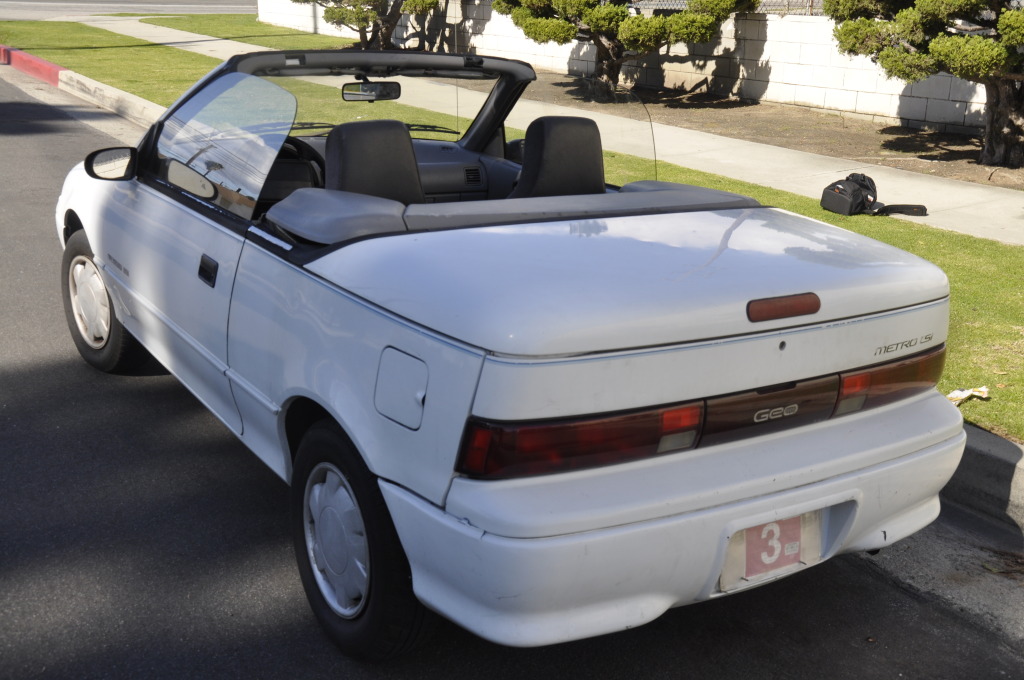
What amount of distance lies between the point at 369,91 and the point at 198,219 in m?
0.90

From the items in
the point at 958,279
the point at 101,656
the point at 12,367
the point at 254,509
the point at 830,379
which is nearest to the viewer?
the point at 830,379

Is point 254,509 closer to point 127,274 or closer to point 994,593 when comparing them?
point 127,274

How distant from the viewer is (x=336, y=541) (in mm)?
2930

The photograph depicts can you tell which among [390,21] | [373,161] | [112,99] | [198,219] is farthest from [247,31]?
[373,161]

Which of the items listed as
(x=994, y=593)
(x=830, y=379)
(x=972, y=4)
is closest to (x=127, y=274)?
(x=830, y=379)

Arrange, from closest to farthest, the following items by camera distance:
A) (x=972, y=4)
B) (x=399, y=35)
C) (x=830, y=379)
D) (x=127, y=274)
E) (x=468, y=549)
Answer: (x=468, y=549) → (x=830, y=379) → (x=127, y=274) → (x=972, y=4) → (x=399, y=35)

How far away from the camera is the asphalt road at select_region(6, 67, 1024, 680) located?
9.73ft

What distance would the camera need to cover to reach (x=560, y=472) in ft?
7.86

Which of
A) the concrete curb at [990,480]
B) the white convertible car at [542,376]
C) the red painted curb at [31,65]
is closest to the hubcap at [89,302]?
the white convertible car at [542,376]

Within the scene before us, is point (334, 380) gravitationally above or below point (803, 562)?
above

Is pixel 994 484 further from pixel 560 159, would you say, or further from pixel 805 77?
pixel 805 77

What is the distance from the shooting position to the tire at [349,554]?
8.83 feet

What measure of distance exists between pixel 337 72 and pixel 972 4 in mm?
7646

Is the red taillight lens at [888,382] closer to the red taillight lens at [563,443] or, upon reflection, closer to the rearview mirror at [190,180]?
the red taillight lens at [563,443]
